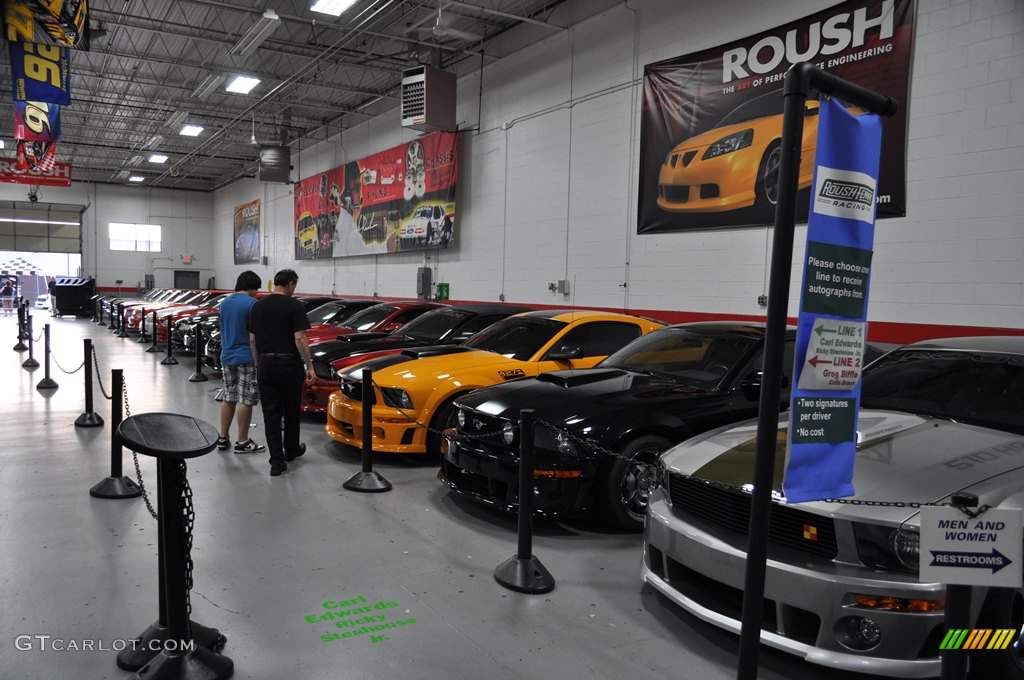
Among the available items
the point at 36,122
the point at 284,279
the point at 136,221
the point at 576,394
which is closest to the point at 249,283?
the point at 284,279

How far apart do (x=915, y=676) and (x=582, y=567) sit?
1.77 meters

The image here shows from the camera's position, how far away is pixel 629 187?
10.8 meters

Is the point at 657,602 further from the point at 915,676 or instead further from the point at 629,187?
the point at 629,187

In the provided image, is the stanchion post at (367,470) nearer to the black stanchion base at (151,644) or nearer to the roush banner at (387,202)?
the black stanchion base at (151,644)

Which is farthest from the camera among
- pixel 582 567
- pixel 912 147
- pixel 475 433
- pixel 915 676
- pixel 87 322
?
pixel 87 322

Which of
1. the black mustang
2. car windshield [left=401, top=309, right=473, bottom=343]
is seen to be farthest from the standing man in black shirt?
car windshield [left=401, top=309, right=473, bottom=343]

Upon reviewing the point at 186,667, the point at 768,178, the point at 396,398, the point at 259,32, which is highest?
the point at 259,32

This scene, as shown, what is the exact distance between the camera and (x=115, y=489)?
16.2 feet

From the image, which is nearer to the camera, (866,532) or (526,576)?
(866,532)

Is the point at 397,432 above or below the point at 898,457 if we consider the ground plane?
below

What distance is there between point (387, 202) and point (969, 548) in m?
16.6

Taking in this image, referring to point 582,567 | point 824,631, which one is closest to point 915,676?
point 824,631

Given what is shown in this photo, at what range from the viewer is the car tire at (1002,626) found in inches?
88.4

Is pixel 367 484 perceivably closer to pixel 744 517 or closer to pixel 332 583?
pixel 332 583
